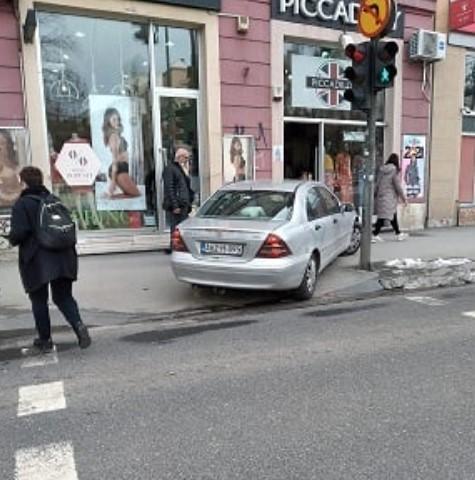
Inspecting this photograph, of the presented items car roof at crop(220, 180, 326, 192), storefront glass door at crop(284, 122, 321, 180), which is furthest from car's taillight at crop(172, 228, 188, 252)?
storefront glass door at crop(284, 122, 321, 180)

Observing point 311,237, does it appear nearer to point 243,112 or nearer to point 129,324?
point 129,324

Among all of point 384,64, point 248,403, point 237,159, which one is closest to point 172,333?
point 248,403

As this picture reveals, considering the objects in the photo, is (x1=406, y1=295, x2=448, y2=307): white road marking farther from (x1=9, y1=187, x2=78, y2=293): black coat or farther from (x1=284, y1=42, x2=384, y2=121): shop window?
(x1=284, y1=42, x2=384, y2=121): shop window

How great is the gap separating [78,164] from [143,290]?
11.1 ft

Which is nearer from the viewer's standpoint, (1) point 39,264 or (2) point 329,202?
(1) point 39,264

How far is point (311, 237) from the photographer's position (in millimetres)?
6918

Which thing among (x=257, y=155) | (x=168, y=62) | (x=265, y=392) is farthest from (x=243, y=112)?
(x=265, y=392)

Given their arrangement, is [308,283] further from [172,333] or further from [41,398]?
[41,398]

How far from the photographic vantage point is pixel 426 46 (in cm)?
1246

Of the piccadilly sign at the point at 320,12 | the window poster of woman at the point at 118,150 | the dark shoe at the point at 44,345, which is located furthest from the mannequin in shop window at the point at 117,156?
the dark shoe at the point at 44,345

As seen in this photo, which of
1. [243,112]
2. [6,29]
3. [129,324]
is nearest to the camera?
[129,324]

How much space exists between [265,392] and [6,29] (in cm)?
740

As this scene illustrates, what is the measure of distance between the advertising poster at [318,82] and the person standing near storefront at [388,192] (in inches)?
68.7

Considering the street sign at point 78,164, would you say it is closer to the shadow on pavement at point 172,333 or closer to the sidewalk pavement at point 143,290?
the sidewalk pavement at point 143,290
